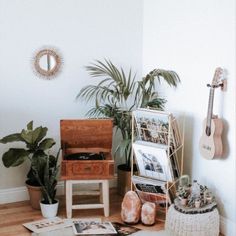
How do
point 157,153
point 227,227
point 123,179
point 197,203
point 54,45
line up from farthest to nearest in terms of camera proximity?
1. point 123,179
2. point 54,45
3. point 157,153
4. point 227,227
5. point 197,203

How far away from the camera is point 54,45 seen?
350cm

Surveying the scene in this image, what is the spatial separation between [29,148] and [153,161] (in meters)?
1.01

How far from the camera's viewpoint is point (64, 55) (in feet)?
11.7

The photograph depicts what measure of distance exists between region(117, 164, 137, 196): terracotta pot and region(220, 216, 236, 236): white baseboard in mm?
911

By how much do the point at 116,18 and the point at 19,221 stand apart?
79.1 inches

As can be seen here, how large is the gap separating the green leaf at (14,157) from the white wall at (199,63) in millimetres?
1332

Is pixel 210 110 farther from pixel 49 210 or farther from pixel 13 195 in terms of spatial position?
pixel 13 195

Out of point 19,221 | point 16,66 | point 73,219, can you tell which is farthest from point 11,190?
point 16,66

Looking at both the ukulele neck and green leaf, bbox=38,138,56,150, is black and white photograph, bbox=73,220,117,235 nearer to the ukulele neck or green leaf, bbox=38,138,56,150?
green leaf, bbox=38,138,56,150

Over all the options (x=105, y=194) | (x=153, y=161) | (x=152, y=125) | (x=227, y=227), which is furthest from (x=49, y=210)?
(x=227, y=227)

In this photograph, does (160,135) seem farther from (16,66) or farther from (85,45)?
(16,66)

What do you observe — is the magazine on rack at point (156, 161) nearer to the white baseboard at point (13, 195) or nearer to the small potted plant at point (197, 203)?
the small potted plant at point (197, 203)

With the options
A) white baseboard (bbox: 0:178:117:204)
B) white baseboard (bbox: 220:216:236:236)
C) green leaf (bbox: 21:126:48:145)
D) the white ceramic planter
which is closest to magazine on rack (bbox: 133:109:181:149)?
white baseboard (bbox: 220:216:236:236)

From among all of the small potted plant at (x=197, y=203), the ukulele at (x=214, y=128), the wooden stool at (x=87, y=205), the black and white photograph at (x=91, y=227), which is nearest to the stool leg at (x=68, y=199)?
the wooden stool at (x=87, y=205)
